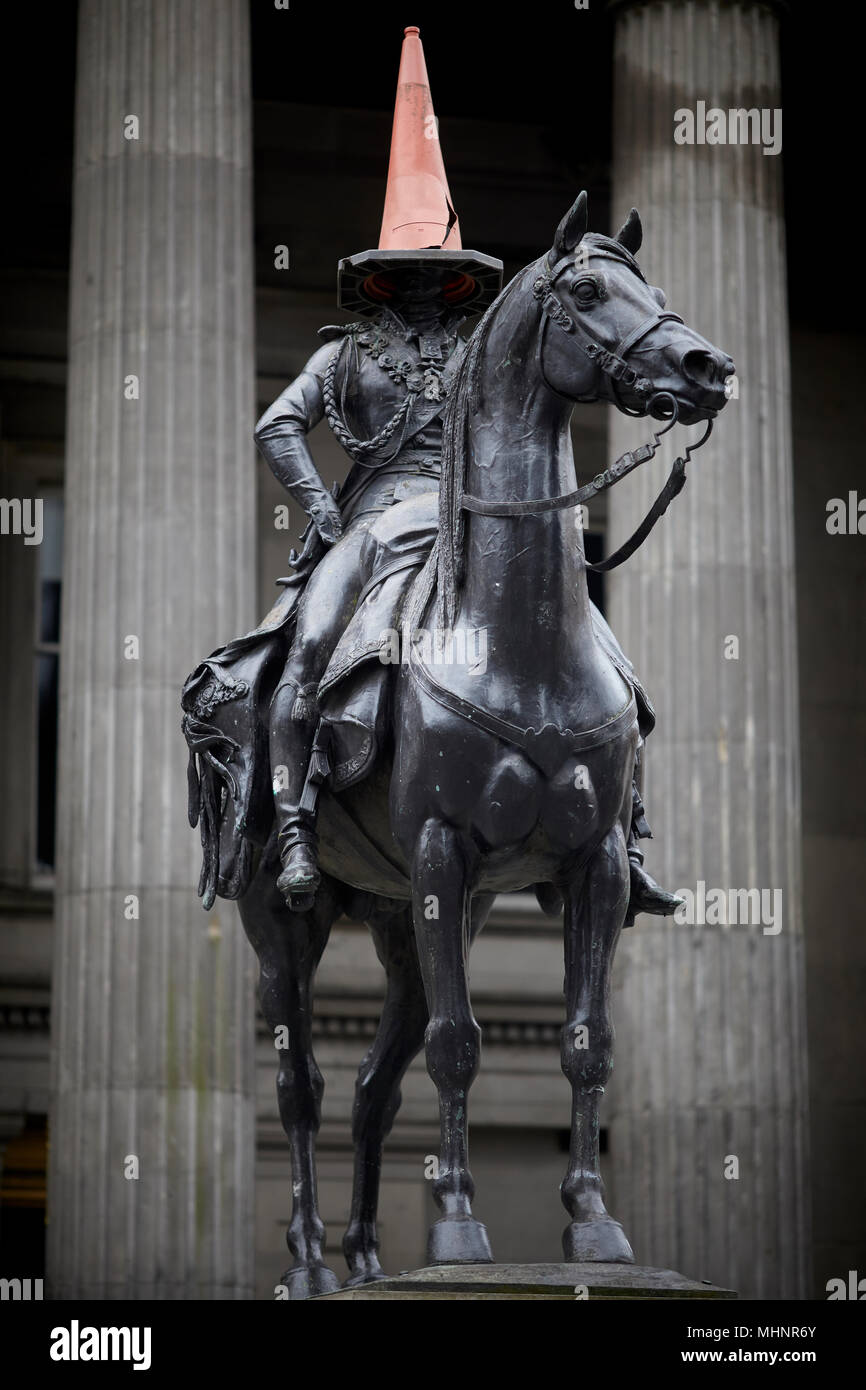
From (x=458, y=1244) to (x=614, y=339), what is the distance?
10.2ft

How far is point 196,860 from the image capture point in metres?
21.1

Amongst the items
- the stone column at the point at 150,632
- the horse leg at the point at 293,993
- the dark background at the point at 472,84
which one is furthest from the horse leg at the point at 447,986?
the dark background at the point at 472,84

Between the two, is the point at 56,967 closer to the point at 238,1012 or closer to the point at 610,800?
the point at 238,1012

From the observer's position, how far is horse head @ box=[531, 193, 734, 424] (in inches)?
353

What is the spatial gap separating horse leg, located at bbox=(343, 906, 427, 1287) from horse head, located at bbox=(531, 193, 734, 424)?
262 cm

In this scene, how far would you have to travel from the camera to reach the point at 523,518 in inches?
372

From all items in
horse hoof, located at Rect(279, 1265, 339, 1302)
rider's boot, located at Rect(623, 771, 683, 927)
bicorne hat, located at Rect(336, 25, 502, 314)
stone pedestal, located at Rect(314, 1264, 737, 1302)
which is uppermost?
bicorne hat, located at Rect(336, 25, 502, 314)

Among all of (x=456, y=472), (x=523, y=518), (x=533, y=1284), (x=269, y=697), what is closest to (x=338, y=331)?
(x=269, y=697)

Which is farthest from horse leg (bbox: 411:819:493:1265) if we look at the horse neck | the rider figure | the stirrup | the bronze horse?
the rider figure

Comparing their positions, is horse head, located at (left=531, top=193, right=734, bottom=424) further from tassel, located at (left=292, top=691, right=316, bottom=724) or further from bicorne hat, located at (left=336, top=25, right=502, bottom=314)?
tassel, located at (left=292, top=691, right=316, bottom=724)

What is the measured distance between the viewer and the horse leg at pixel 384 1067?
1074 cm

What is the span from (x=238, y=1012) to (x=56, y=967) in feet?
5.16

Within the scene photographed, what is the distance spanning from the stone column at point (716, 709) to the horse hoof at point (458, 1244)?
12.5 metres
